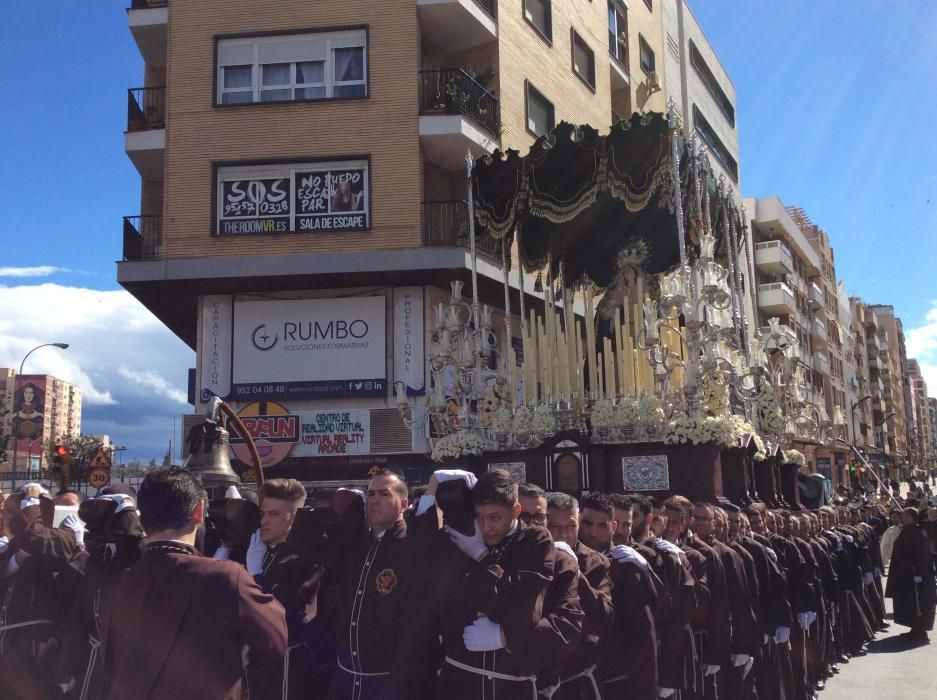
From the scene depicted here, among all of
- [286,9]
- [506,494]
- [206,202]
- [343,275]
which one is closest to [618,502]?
[506,494]

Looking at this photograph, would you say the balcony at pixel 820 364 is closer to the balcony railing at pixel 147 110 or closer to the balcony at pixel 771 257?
the balcony at pixel 771 257

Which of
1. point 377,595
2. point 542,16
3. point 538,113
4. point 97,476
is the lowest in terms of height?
point 377,595

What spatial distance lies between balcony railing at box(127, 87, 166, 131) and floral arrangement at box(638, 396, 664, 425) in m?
16.8

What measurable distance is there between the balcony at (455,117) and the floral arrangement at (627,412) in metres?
12.4

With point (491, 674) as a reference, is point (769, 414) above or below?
above

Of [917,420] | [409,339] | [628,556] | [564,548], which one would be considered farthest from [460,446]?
[917,420]

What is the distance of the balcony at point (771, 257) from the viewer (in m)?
47.1

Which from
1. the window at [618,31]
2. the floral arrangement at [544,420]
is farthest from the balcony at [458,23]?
the floral arrangement at [544,420]

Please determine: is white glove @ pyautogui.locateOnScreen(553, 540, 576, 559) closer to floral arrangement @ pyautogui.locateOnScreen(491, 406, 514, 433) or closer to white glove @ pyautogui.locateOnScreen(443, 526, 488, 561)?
white glove @ pyautogui.locateOnScreen(443, 526, 488, 561)

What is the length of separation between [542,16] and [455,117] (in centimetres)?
647

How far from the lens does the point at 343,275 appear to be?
21.9m

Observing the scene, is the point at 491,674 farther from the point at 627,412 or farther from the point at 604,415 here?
the point at 604,415

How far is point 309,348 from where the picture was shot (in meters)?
22.6

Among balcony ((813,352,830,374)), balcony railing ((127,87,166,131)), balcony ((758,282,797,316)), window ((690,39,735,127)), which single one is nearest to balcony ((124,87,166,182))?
balcony railing ((127,87,166,131))
